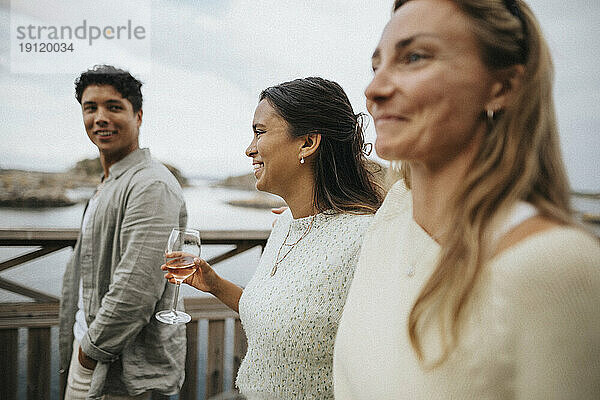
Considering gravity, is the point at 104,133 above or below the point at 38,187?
above

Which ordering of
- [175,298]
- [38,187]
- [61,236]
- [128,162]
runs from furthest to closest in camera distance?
[38,187] → [61,236] → [128,162] → [175,298]

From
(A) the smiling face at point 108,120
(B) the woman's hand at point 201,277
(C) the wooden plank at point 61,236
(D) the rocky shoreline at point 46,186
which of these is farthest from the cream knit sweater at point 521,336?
(D) the rocky shoreline at point 46,186

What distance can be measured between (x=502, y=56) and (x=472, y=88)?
0.18 ft

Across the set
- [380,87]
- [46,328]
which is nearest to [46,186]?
[46,328]

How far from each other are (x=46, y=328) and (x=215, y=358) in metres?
0.87

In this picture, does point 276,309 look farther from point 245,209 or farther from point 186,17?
point 186,17

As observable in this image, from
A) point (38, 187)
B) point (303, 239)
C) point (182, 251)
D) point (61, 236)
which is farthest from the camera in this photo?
point (38, 187)

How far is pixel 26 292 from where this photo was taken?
2.28 m

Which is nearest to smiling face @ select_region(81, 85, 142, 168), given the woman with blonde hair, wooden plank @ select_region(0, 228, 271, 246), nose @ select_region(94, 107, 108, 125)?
nose @ select_region(94, 107, 108, 125)

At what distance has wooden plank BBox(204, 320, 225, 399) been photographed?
2461 millimetres

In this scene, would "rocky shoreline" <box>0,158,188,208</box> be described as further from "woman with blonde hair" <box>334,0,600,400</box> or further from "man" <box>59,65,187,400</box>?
"woman with blonde hair" <box>334,0,600,400</box>

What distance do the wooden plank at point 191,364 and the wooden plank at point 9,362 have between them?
829 mm

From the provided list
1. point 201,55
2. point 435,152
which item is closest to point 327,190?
point 435,152

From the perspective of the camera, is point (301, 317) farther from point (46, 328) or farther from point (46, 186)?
A: point (46, 186)
